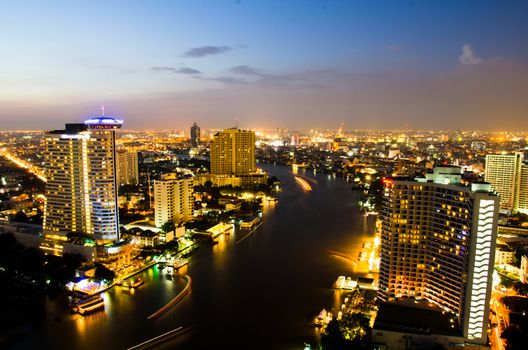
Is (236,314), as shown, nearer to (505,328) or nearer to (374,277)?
(374,277)

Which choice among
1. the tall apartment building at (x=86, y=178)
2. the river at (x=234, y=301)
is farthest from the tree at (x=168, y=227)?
the tall apartment building at (x=86, y=178)

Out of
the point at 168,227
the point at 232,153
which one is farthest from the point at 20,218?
the point at 232,153

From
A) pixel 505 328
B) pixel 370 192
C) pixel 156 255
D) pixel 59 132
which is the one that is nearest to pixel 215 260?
pixel 156 255

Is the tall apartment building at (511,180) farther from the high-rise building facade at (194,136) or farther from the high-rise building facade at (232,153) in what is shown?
the high-rise building facade at (194,136)

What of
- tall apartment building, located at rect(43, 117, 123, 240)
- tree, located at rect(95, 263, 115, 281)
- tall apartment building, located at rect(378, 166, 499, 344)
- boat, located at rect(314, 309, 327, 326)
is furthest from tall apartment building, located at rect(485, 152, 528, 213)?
tree, located at rect(95, 263, 115, 281)

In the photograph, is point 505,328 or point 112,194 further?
point 112,194

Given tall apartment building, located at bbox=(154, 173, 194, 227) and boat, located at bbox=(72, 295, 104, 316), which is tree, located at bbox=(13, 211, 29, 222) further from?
boat, located at bbox=(72, 295, 104, 316)

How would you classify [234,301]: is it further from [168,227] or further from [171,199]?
[171,199]
